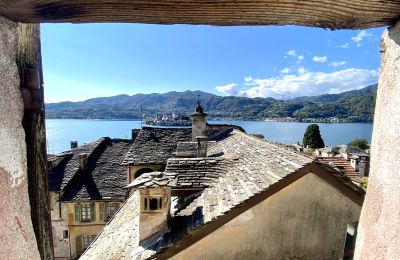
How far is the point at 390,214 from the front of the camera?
1.31 metres

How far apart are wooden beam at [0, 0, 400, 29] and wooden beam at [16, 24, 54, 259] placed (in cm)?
13

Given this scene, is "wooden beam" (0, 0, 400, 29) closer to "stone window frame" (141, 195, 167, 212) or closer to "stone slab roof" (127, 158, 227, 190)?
"stone window frame" (141, 195, 167, 212)

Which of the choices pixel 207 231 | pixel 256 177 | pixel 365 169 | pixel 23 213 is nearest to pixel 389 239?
pixel 23 213

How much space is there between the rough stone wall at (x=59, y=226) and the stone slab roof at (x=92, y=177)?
62cm

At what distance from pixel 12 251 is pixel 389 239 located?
5.52 feet

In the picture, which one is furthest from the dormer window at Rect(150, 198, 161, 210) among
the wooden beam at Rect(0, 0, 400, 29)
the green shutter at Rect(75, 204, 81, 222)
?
the green shutter at Rect(75, 204, 81, 222)

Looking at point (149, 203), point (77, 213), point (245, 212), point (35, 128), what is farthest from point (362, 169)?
point (35, 128)

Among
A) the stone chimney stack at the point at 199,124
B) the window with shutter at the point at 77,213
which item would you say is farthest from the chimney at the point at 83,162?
the stone chimney stack at the point at 199,124

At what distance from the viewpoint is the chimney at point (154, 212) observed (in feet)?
21.5

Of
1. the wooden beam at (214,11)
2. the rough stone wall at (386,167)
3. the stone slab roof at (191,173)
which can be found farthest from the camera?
the stone slab roof at (191,173)

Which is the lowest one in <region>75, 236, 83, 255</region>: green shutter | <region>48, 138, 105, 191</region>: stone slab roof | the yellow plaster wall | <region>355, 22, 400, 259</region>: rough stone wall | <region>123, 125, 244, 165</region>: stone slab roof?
<region>75, 236, 83, 255</region>: green shutter

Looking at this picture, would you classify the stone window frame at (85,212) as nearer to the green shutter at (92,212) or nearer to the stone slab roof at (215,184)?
the green shutter at (92,212)

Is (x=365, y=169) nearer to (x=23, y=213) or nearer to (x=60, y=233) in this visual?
(x=60, y=233)

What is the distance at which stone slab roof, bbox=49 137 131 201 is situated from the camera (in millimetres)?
17941
